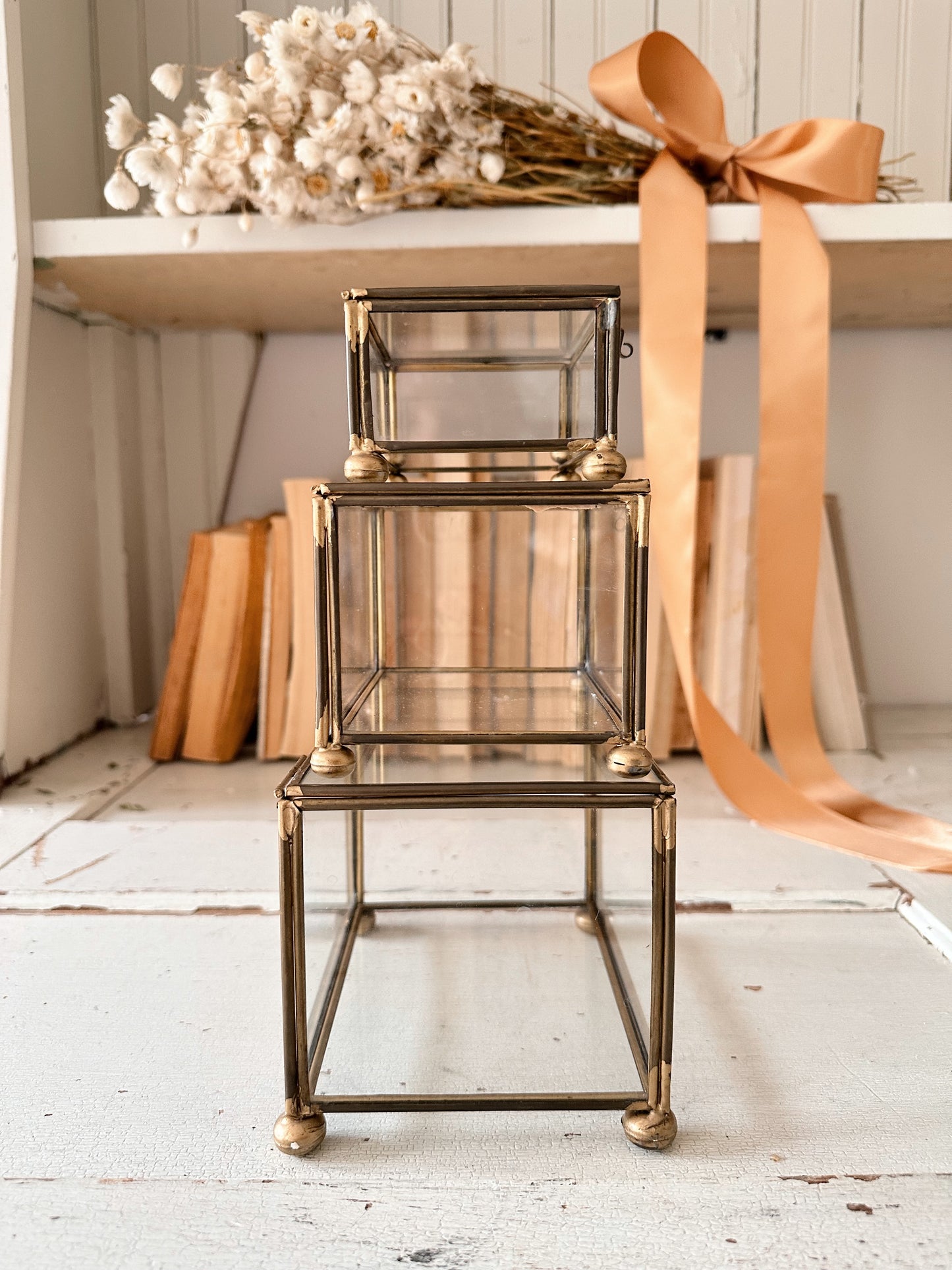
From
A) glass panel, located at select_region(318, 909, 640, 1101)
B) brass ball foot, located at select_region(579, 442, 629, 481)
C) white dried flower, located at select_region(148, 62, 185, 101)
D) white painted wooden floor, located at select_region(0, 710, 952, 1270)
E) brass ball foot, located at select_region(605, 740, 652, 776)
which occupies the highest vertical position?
white dried flower, located at select_region(148, 62, 185, 101)

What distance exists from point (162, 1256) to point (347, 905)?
29 cm

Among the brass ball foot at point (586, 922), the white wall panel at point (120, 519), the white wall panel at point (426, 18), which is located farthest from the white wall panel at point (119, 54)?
the brass ball foot at point (586, 922)

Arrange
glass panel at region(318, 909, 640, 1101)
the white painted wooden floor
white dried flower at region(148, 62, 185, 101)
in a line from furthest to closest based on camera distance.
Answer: white dried flower at region(148, 62, 185, 101) < glass panel at region(318, 909, 640, 1101) < the white painted wooden floor

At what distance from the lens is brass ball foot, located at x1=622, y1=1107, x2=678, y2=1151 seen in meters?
0.43

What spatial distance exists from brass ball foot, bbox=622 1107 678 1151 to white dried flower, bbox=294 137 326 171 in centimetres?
76

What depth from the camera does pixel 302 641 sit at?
1.06 meters

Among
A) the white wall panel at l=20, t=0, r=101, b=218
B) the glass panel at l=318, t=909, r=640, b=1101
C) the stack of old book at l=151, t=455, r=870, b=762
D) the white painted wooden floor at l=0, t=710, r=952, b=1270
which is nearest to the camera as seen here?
the white painted wooden floor at l=0, t=710, r=952, b=1270

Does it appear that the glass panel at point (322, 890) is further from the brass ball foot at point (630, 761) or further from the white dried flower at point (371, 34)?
the white dried flower at point (371, 34)

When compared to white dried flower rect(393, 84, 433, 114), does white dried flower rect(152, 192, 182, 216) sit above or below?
below

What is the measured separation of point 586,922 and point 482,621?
0.79 feet

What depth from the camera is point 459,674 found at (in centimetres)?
61

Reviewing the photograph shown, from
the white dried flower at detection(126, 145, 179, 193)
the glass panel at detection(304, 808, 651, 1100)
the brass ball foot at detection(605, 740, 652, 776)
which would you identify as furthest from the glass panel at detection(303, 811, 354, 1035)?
the white dried flower at detection(126, 145, 179, 193)

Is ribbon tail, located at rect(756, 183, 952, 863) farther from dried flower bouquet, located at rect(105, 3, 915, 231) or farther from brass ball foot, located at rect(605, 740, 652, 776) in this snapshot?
brass ball foot, located at rect(605, 740, 652, 776)

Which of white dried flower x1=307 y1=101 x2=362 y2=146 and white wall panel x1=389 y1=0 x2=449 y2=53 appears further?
white wall panel x1=389 y1=0 x2=449 y2=53
